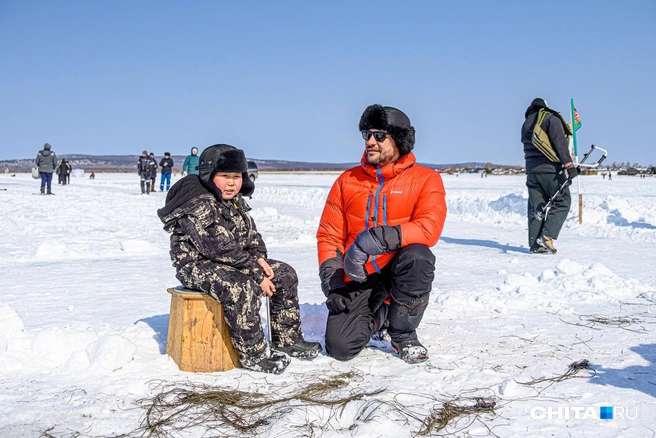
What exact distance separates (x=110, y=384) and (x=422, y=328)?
81.9 inches

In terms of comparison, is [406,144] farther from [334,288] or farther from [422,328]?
[422,328]

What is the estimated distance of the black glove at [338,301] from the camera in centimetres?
370

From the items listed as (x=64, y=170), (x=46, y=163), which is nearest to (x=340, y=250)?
(x=46, y=163)

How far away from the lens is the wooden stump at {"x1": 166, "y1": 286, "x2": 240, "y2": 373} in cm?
345

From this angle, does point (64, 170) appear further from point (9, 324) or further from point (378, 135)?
point (378, 135)

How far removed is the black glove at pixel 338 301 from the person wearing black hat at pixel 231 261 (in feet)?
0.79

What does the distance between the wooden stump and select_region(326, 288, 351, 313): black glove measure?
2.05 feet

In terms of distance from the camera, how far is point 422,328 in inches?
171

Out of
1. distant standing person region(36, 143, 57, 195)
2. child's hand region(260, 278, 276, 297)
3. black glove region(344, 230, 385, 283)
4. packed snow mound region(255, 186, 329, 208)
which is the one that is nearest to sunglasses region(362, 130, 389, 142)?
black glove region(344, 230, 385, 283)

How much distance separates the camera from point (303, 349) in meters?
3.71

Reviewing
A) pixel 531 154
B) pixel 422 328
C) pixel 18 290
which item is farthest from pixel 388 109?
pixel 531 154

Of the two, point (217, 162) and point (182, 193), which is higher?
point (217, 162)

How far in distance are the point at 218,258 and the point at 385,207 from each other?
1.00 meters

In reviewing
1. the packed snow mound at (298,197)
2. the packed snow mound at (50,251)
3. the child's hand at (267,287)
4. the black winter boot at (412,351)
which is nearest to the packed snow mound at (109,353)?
the child's hand at (267,287)
